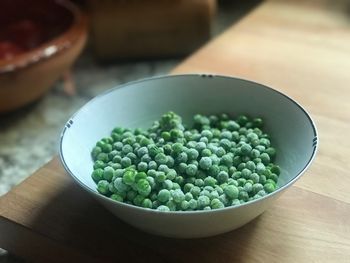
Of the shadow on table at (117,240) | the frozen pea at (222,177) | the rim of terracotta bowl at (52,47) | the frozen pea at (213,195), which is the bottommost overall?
the rim of terracotta bowl at (52,47)

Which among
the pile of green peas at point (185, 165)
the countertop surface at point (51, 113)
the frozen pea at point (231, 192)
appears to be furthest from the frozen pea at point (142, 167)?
the countertop surface at point (51, 113)

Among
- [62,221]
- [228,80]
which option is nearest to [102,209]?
[62,221]

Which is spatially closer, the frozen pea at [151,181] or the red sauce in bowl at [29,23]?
the frozen pea at [151,181]

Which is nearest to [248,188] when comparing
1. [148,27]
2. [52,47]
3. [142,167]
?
[142,167]

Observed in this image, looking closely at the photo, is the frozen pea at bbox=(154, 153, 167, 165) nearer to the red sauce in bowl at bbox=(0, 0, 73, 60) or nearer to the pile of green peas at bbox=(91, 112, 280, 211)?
the pile of green peas at bbox=(91, 112, 280, 211)

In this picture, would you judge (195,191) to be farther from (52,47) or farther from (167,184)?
(52,47)

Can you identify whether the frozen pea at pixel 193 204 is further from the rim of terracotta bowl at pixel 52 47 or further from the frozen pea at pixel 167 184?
the rim of terracotta bowl at pixel 52 47
